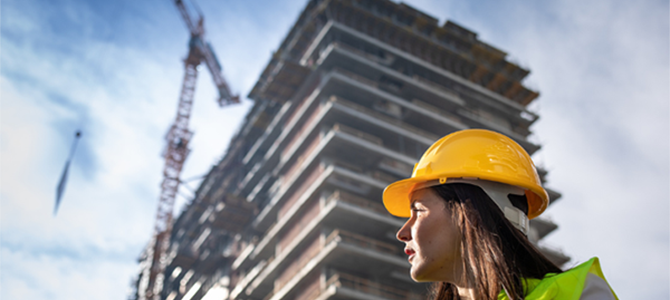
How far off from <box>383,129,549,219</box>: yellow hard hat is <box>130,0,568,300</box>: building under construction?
84.2 feet

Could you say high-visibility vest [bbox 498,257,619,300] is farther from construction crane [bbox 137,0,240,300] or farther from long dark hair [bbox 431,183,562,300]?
construction crane [bbox 137,0,240,300]

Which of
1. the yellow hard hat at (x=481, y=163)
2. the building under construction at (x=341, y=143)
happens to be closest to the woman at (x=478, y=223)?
the yellow hard hat at (x=481, y=163)

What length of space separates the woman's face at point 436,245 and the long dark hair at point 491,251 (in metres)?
0.08

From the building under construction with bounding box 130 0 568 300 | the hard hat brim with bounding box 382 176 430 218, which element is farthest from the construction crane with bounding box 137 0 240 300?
the hard hat brim with bounding box 382 176 430 218

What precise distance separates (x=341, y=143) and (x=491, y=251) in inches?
1231

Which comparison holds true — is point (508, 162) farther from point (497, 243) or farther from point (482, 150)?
point (497, 243)

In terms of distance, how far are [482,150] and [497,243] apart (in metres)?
0.68

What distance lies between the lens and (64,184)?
26.2m

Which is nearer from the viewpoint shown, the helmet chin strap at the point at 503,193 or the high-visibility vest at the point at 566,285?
the high-visibility vest at the point at 566,285

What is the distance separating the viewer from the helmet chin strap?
2963 millimetres

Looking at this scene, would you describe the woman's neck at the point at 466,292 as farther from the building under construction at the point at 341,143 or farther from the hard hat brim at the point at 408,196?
the building under construction at the point at 341,143

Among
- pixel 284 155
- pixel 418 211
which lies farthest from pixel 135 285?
pixel 418 211

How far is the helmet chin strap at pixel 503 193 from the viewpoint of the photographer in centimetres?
296

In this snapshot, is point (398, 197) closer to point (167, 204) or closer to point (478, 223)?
point (478, 223)
